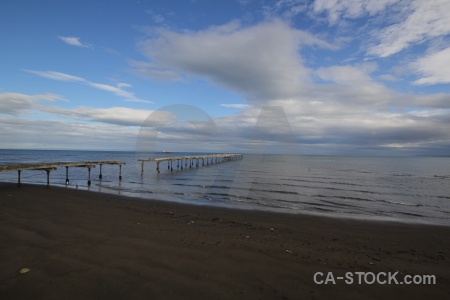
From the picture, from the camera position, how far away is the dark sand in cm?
471

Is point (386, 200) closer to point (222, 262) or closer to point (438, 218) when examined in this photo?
point (438, 218)

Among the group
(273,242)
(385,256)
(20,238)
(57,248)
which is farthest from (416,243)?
(20,238)

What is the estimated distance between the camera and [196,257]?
630 cm

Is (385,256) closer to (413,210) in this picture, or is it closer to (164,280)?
(164,280)

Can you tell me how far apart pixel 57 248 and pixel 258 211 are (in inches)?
412

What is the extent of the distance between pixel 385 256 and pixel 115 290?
7386mm

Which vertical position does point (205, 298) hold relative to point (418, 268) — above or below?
above

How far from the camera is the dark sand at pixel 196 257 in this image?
4.71 meters

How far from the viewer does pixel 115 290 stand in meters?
4.54

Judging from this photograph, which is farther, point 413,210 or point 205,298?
point 413,210

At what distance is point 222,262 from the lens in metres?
6.06

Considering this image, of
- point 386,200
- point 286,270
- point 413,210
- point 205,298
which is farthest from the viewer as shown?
point 386,200

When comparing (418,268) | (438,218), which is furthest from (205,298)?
(438,218)

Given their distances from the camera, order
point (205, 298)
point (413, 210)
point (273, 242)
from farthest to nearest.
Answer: point (413, 210) → point (273, 242) → point (205, 298)
